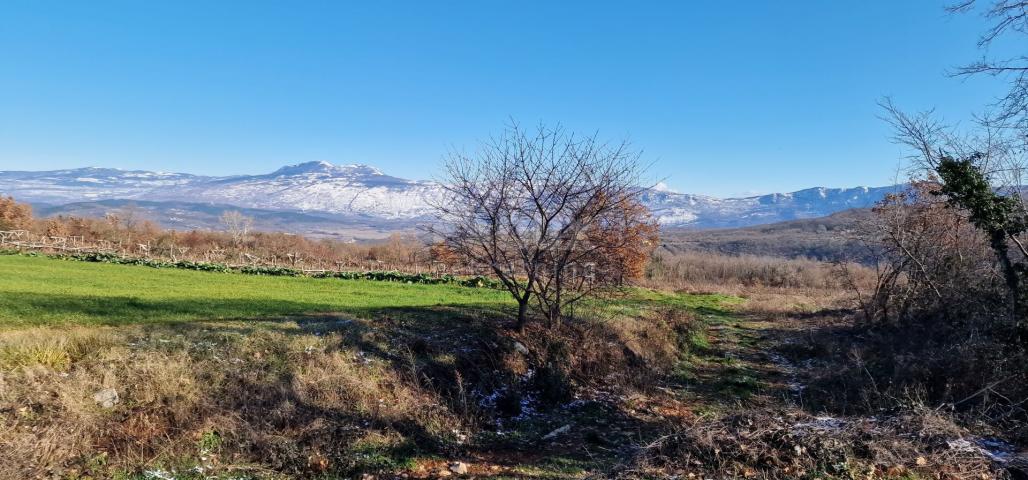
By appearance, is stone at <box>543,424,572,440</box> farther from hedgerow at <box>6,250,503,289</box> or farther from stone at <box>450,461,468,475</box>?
hedgerow at <box>6,250,503,289</box>

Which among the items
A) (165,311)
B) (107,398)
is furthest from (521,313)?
(165,311)

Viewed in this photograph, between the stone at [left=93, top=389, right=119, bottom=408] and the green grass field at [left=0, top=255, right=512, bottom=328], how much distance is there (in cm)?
483

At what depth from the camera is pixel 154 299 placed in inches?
657

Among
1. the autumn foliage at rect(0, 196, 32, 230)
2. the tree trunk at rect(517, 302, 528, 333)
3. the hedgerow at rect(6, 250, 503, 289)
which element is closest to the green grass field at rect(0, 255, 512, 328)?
the tree trunk at rect(517, 302, 528, 333)

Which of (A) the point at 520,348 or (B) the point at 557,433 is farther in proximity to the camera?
(A) the point at 520,348

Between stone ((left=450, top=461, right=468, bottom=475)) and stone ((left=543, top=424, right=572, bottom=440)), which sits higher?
stone ((left=450, top=461, right=468, bottom=475))

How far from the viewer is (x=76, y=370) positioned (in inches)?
320

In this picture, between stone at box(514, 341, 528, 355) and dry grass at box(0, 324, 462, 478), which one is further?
stone at box(514, 341, 528, 355)

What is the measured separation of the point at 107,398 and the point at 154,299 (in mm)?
10429

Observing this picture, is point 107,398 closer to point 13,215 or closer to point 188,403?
point 188,403

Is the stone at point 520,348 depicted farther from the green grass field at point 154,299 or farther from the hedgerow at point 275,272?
the hedgerow at point 275,272

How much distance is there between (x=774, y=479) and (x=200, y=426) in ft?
25.0

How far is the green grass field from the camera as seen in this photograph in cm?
1275

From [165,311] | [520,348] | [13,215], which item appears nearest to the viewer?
[520,348]
